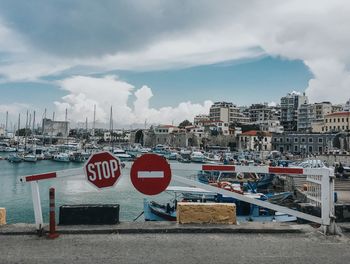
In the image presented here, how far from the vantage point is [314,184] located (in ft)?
28.9

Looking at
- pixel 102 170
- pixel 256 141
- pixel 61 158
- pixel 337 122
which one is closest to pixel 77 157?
pixel 61 158

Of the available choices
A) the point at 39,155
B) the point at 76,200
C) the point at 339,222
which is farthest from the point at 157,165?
the point at 39,155

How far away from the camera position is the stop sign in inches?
305

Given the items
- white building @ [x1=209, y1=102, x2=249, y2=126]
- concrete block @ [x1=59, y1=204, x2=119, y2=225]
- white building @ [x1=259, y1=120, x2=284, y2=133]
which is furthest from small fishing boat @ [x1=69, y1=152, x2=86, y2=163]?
concrete block @ [x1=59, y1=204, x2=119, y2=225]

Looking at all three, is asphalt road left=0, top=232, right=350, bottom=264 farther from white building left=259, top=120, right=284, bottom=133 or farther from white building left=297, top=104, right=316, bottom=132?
white building left=297, top=104, right=316, bottom=132

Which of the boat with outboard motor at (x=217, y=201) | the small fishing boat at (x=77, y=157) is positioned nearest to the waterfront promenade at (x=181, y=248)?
the boat with outboard motor at (x=217, y=201)

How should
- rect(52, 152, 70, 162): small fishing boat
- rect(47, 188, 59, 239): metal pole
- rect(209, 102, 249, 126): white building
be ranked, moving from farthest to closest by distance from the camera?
rect(209, 102, 249, 126): white building, rect(52, 152, 70, 162): small fishing boat, rect(47, 188, 59, 239): metal pole

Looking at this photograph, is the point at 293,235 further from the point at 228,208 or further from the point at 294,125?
the point at 294,125

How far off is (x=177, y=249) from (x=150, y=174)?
1596mm

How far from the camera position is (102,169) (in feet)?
25.5

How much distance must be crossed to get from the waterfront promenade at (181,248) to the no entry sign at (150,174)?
3.08ft

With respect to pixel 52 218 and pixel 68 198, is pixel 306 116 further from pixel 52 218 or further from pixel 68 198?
pixel 52 218

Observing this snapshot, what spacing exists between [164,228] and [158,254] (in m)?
1.50

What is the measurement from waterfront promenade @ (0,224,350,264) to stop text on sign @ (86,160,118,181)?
45.1 inches
